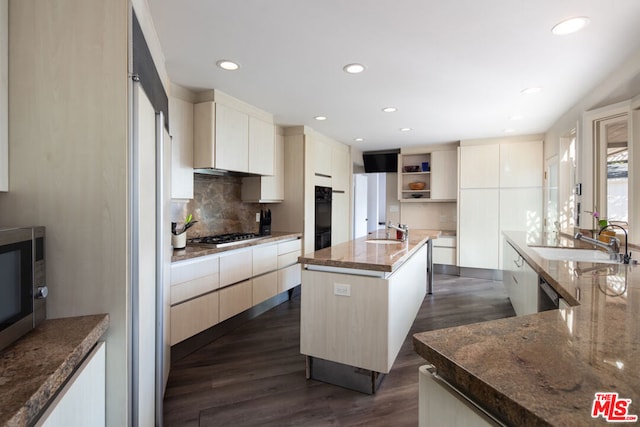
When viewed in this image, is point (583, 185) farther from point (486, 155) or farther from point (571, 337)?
point (571, 337)

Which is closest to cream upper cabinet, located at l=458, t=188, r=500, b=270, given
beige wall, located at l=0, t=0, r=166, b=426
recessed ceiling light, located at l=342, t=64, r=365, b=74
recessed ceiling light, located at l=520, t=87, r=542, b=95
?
recessed ceiling light, located at l=520, t=87, r=542, b=95

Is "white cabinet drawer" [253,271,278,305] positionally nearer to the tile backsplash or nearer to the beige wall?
the tile backsplash

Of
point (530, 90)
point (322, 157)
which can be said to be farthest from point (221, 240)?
point (530, 90)

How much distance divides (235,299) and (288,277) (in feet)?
3.27

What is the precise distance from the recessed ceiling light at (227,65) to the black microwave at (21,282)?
69.6 inches

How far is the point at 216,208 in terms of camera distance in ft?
11.7

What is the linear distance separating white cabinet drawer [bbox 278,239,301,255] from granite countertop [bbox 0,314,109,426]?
2.67 m

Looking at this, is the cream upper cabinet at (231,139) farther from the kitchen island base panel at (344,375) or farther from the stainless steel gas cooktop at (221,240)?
the kitchen island base panel at (344,375)

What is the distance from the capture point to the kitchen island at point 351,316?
2.00 m

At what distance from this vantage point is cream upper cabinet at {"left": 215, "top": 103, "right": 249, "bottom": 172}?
9.85 feet

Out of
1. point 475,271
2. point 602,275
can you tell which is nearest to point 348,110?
point 602,275

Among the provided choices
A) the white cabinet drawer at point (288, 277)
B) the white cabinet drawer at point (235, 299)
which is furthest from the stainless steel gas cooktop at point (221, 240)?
the white cabinet drawer at point (288, 277)

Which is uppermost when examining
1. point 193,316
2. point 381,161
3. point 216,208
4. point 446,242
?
point 381,161

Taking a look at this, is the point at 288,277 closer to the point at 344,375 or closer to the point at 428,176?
the point at 344,375
